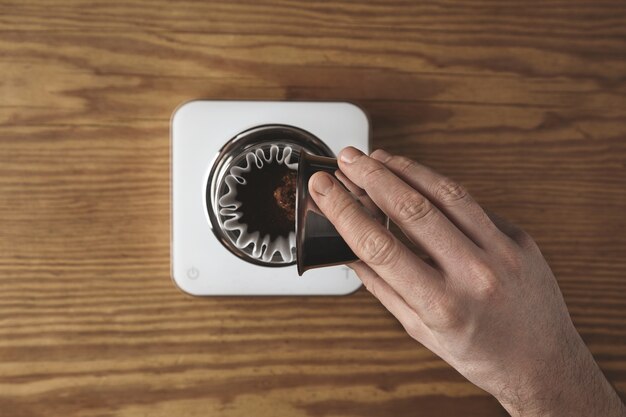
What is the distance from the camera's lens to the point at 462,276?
390mm

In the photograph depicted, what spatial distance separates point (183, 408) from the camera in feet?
1.97

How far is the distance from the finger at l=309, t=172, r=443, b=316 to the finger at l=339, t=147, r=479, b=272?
0.04 ft

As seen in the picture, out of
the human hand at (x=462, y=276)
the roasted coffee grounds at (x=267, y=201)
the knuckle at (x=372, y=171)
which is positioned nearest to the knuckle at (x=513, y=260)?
the human hand at (x=462, y=276)

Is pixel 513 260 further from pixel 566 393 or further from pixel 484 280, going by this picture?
pixel 566 393

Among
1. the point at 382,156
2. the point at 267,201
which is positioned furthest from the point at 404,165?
the point at 267,201

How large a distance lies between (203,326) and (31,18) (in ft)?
1.21

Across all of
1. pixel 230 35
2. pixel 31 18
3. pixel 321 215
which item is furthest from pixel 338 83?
pixel 31 18

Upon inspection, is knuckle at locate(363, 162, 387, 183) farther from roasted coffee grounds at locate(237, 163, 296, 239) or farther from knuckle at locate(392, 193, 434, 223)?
roasted coffee grounds at locate(237, 163, 296, 239)

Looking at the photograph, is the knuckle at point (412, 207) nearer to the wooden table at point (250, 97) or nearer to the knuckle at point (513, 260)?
the knuckle at point (513, 260)

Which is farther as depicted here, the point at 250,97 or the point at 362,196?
the point at 250,97

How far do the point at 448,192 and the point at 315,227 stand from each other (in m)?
0.10

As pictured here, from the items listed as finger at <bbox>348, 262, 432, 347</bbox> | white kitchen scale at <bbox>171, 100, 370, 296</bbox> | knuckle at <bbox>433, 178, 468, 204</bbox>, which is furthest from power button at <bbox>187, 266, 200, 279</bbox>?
knuckle at <bbox>433, 178, 468, 204</bbox>

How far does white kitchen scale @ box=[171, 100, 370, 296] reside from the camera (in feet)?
1.87

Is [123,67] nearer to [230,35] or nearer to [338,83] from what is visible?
[230,35]
